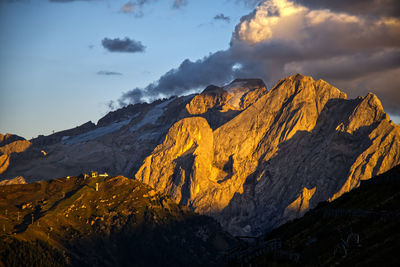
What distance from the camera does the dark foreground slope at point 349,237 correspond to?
84250 millimetres

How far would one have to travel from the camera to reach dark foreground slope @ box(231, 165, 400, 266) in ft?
276

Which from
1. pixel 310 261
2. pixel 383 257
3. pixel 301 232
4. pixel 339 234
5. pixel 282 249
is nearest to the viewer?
pixel 383 257

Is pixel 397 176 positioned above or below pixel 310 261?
above

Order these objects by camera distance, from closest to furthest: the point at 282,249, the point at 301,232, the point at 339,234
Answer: the point at 339,234, the point at 282,249, the point at 301,232

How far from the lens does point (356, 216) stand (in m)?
106

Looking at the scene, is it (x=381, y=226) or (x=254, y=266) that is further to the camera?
(x=254, y=266)

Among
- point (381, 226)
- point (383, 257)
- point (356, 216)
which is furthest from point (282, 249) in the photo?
point (383, 257)

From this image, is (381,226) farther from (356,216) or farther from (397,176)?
(397,176)

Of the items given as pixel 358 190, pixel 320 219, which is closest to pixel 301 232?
pixel 320 219

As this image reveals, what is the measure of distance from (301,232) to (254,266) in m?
14.4

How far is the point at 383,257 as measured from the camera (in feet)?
253

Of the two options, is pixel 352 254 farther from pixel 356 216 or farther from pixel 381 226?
pixel 356 216

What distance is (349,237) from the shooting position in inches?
3501

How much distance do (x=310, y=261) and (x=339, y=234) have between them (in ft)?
27.4
